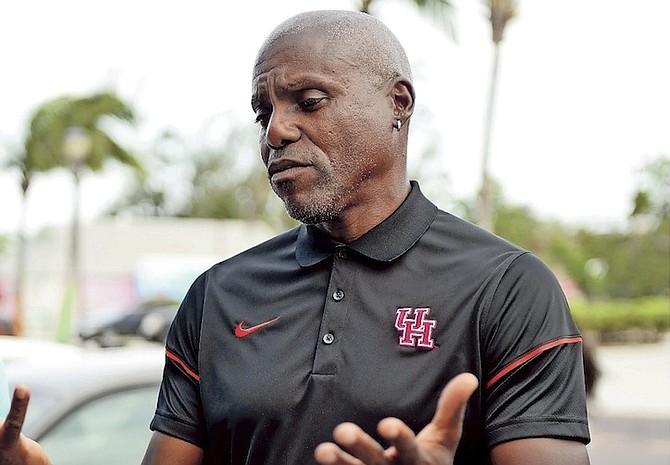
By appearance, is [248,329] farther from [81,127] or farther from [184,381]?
[81,127]

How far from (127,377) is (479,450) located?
264cm

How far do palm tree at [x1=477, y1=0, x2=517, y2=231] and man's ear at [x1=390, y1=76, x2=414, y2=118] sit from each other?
12186 mm

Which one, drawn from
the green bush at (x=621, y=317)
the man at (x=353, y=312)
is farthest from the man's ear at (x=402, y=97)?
the green bush at (x=621, y=317)

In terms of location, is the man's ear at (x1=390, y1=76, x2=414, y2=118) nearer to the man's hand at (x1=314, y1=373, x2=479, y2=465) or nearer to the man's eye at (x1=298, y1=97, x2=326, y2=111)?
A: the man's eye at (x1=298, y1=97, x2=326, y2=111)

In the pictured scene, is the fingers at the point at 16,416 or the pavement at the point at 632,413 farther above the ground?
the fingers at the point at 16,416

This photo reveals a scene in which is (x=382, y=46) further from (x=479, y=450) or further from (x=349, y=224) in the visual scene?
(x=479, y=450)

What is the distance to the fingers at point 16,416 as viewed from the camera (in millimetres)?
1889

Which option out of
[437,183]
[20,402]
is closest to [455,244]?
[20,402]

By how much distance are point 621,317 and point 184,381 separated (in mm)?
31684

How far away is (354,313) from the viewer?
86.0 inches

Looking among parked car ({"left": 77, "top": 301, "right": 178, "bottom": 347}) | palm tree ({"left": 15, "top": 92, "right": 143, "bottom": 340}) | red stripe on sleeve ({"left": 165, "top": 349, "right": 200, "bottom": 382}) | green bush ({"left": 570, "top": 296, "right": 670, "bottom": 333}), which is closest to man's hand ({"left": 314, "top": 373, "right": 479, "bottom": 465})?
red stripe on sleeve ({"left": 165, "top": 349, "right": 200, "bottom": 382})

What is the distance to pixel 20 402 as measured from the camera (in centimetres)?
189

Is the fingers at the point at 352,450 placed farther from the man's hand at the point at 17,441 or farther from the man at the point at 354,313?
the man's hand at the point at 17,441

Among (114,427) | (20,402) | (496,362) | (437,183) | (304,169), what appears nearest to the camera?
(20,402)
